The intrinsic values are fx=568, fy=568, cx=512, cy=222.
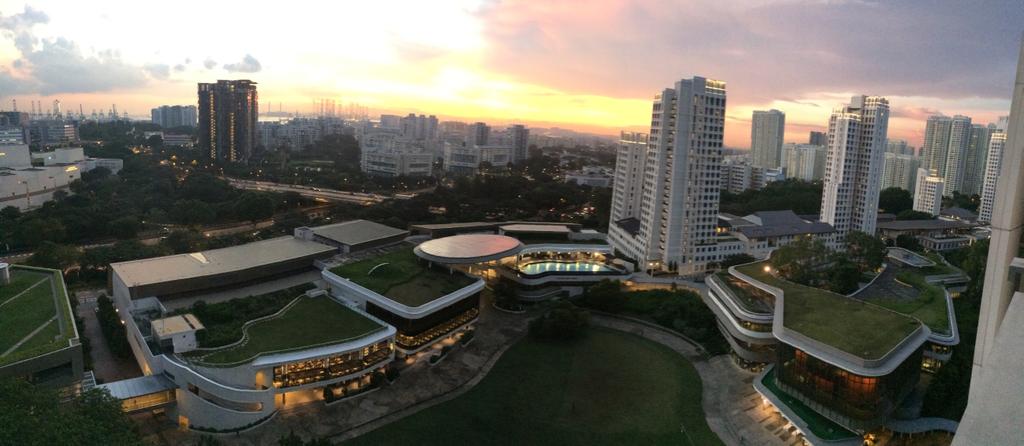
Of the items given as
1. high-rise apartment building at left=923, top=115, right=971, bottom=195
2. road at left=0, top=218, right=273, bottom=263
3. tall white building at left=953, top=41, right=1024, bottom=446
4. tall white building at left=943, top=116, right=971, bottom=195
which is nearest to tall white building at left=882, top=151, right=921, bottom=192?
high-rise apartment building at left=923, top=115, right=971, bottom=195

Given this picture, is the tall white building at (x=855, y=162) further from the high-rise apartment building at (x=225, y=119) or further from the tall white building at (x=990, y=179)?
the high-rise apartment building at (x=225, y=119)

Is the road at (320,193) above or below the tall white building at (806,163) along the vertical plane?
below

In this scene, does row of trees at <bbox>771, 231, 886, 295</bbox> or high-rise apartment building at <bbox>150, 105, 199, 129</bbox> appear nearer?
row of trees at <bbox>771, 231, 886, 295</bbox>

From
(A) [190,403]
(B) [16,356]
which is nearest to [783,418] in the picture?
(A) [190,403]

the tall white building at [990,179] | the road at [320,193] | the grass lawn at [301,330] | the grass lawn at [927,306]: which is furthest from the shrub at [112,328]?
the tall white building at [990,179]

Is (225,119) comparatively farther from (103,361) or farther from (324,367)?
(324,367)

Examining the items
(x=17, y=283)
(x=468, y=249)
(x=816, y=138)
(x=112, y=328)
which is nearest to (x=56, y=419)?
(x=112, y=328)

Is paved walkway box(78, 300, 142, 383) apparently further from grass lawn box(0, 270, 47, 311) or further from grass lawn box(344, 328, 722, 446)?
grass lawn box(344, 328, 722, 446)
